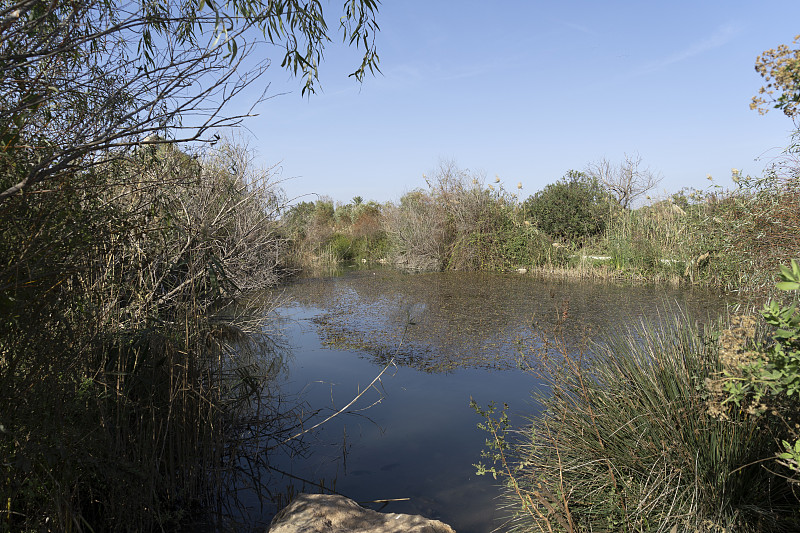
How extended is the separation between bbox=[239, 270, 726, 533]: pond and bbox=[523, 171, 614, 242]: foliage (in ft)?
15.7

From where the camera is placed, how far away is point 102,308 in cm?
270

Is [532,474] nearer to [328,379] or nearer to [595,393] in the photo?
[595,393]

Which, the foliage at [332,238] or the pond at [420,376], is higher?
the foliage at [332,238]

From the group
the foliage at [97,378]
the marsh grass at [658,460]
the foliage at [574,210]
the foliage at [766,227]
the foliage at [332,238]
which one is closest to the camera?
the foliage at [97,378]

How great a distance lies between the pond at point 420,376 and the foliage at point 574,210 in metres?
4.78

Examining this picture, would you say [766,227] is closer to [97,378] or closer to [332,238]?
[97,378]

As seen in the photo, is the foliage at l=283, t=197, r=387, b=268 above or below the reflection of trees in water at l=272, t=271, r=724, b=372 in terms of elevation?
above

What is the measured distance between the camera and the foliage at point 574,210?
16.2 m

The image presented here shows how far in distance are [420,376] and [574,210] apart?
12.1 m

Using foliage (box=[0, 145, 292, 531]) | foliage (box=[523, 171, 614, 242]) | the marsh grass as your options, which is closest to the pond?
the marsh grass

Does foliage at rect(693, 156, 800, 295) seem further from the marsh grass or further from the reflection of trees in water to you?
the marsh grass

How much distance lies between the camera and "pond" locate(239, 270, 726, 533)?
11.5 feet

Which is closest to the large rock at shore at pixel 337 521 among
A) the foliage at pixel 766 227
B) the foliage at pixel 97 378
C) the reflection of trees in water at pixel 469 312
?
the foliage at pixel 97 378

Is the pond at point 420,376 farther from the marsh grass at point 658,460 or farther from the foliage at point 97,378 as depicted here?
the foliage at point 97,378
